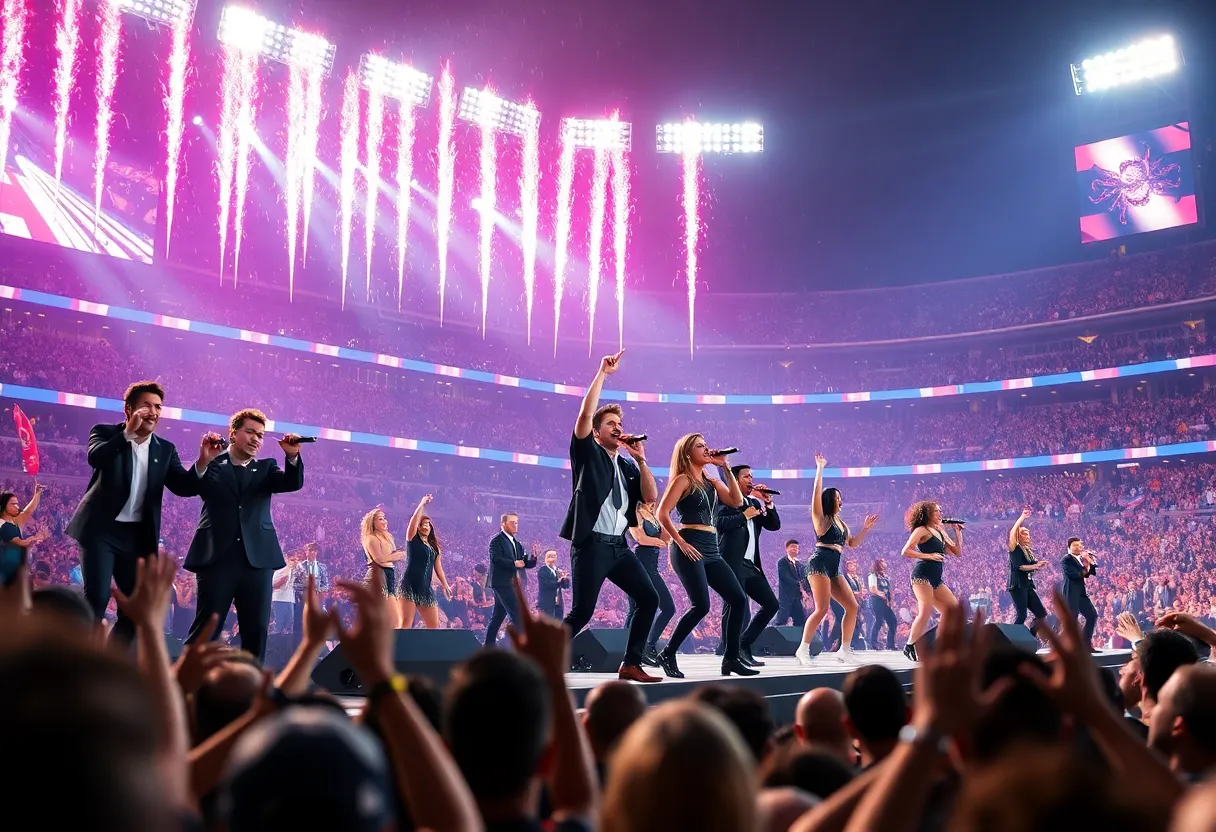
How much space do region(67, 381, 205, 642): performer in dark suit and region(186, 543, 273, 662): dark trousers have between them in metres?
0.43

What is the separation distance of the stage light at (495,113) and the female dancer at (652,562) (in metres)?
27.5

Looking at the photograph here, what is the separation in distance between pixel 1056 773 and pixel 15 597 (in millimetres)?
2735

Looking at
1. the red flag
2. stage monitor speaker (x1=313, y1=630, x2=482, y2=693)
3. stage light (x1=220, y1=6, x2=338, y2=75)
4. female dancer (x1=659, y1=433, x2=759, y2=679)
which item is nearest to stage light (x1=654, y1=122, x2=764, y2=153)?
stage light (x1=220, y1=6, x2=338, y2=75)

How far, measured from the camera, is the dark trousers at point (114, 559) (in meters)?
6.05

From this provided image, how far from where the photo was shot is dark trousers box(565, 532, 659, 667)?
7621mm

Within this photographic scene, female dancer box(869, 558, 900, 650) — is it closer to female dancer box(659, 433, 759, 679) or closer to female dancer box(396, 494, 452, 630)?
female dancer box(396, 494, 452, 630)

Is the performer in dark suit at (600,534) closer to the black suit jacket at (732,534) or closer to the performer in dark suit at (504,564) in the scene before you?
the black suit jacket at (732,534)

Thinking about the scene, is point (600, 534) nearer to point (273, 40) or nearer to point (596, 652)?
point (596, 652)

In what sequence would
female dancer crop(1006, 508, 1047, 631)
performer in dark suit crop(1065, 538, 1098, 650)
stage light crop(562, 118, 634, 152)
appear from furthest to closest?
stage light crop(562, 118, 634, 152)
performer in dark suit crop(1065, 538, 1098, 650)
female dancer crop(1006, 508, 1047, 631)

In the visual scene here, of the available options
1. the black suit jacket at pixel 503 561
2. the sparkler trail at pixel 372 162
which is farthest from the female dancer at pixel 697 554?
the sparkler trail at pixel 372 162

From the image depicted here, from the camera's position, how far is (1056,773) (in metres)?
1.03

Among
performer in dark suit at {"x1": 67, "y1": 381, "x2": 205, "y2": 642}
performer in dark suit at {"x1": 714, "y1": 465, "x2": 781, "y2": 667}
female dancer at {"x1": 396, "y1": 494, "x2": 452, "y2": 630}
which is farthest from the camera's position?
female dancer at {"x1": 396, "y1": 494, "x2": 452, "y2": 630}

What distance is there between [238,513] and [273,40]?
2913 cm

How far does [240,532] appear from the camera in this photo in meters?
6.57
